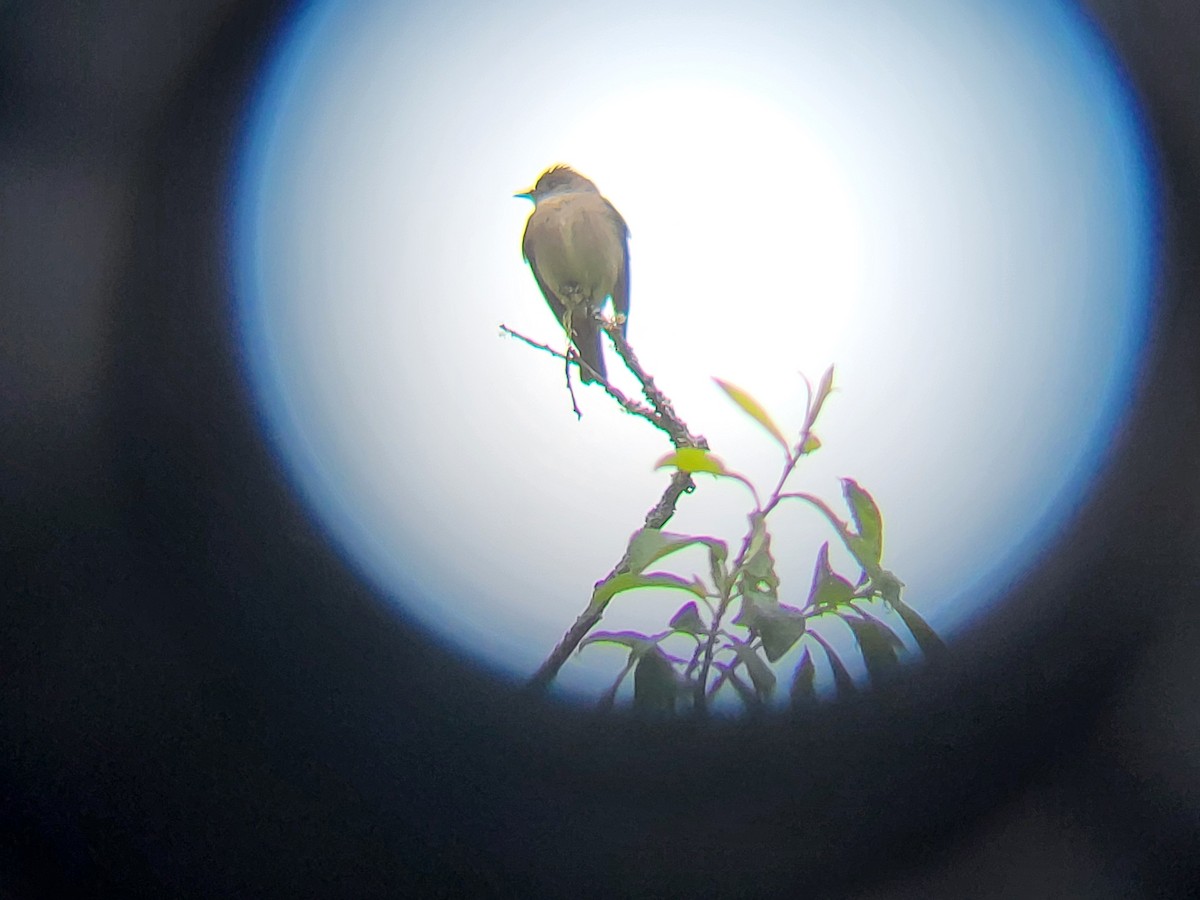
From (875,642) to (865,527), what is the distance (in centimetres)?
9

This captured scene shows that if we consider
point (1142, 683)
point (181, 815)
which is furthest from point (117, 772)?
point (1142, 683)

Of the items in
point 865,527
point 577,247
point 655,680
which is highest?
point 577,247

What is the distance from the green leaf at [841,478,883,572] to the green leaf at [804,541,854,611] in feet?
0.08

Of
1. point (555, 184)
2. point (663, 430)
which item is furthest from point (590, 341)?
point (663, 430)

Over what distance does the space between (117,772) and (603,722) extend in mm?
494

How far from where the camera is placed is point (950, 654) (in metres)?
0.88

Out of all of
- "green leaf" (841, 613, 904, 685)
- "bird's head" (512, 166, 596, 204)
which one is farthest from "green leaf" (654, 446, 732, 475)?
"bird's head" (512, 166, 596, 204)

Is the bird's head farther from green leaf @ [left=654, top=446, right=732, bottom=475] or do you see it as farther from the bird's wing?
green leaf @ [left=654, top=446, right=732, bottom=475]

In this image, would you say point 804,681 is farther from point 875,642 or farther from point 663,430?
point 663,430

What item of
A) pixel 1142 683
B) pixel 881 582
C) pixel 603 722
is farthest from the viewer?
pixel 1142 683

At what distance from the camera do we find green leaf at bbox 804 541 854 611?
1.82 feet

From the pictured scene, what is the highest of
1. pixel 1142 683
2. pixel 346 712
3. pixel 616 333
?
pixel 616 333

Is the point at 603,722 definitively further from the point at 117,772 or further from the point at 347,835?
the point at 117,772

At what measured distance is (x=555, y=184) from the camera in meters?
1.32
